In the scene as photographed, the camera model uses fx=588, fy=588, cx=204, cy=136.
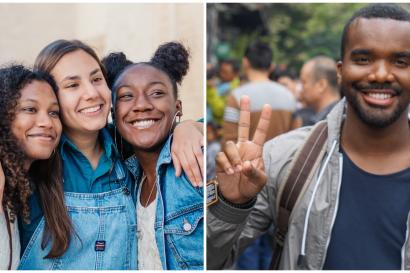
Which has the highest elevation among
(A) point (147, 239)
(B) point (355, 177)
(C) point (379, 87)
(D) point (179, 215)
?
(C) point (379, 87)

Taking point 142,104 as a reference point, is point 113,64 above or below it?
above

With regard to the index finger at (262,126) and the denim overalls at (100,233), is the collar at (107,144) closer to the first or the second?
the denim overalls at (100,233)

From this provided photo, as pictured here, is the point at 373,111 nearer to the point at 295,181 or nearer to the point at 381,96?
the point at 381,96

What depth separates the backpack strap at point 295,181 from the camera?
2.80 meters

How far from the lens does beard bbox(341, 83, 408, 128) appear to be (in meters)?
2.83

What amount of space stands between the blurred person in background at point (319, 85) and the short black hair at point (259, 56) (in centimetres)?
43

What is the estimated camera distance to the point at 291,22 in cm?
1700

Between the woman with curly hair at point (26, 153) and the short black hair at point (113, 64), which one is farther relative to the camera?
the short black hair at point (113, 64)

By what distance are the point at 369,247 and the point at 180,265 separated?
96 centimetres

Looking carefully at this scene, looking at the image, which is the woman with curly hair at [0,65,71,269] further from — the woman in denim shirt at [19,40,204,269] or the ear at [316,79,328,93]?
the ear at [316,79,328,93]

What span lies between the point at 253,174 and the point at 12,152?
1.17 m

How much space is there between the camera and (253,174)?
274 cm

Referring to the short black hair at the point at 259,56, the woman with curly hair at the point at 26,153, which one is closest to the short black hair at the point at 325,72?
the short black hair at the point at 259,56

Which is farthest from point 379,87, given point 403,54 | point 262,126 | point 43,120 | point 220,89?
point 220,89
